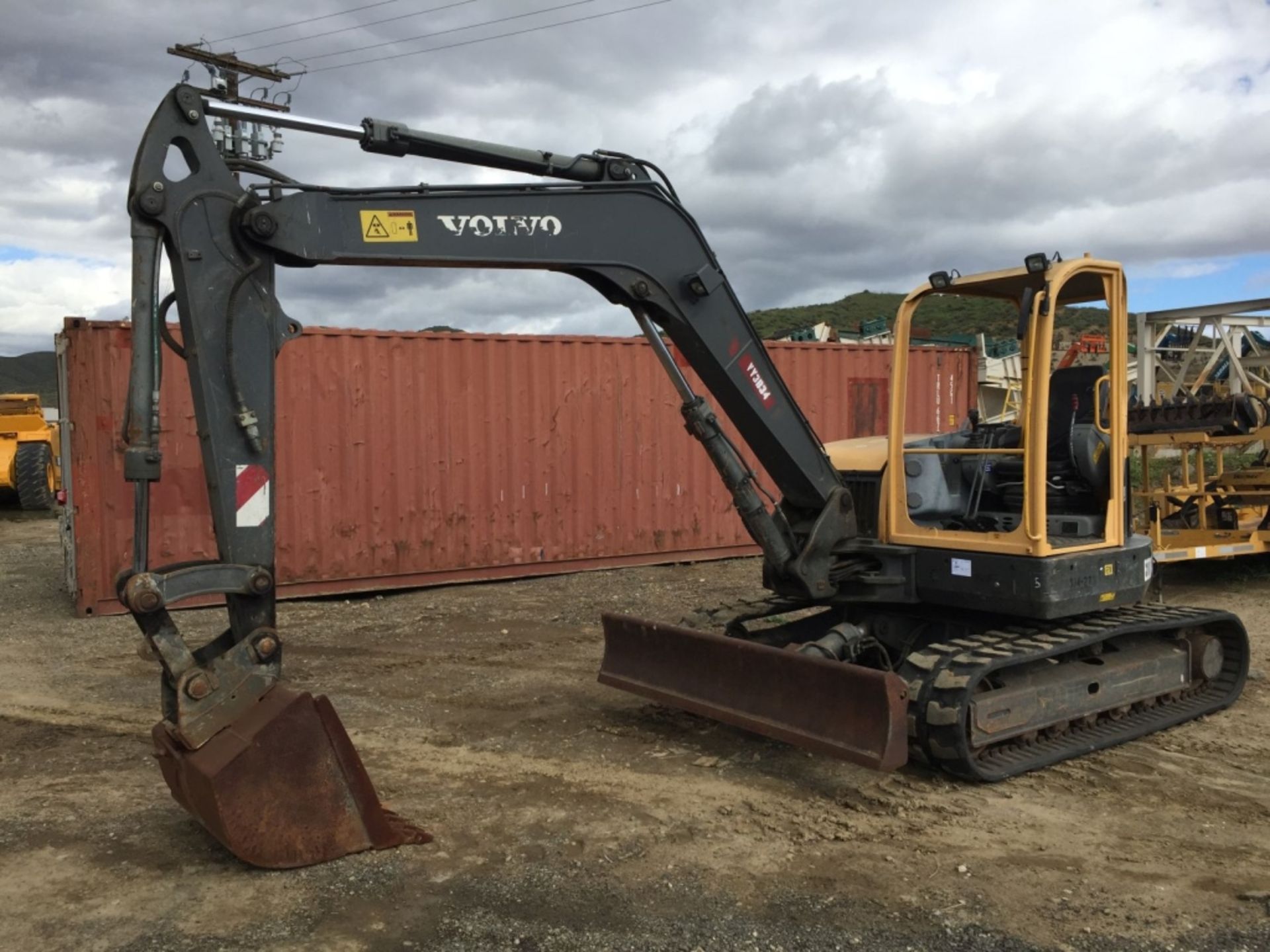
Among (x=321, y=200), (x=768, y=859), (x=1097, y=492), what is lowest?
(x=768, y=859)

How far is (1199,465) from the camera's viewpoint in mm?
10836

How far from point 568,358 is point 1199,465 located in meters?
6.69

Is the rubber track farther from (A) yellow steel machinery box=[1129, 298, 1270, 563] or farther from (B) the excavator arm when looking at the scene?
(A) yellow steel machinery box=[1129, 298, 1270, 563]

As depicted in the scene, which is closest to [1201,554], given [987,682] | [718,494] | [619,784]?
[718,494]

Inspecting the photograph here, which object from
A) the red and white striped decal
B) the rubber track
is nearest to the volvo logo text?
the red and white striped decal

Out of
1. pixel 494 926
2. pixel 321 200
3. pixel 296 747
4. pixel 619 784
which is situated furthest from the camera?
pixel 619 784

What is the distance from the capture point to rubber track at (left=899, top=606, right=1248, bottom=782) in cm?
510

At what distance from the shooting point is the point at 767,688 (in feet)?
17.9

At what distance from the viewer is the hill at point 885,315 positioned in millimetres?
62812

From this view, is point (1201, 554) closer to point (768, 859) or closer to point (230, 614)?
point (768, 859)

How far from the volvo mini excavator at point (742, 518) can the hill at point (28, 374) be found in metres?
89.1

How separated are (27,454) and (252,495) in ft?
59.4

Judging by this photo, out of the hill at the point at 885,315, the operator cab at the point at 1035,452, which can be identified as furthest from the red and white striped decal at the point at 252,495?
the hill at the point at 885,315

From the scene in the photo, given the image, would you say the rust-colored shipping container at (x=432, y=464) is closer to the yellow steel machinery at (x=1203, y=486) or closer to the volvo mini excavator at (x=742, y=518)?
the yellow steel machinery at (x=1203, y=486)
